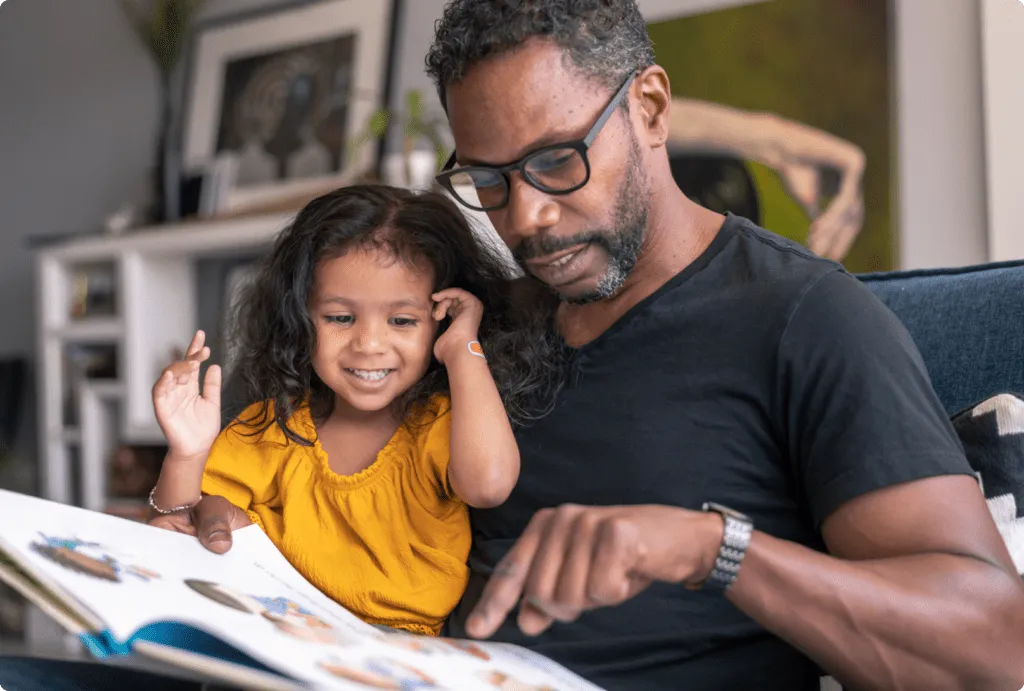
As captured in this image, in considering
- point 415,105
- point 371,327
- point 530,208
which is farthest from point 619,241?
point 415,105

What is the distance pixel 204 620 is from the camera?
2.44 feet

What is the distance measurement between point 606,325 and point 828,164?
70.2 inches

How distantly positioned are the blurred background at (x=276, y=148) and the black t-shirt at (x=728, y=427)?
0.85 meters

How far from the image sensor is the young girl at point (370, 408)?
124cm

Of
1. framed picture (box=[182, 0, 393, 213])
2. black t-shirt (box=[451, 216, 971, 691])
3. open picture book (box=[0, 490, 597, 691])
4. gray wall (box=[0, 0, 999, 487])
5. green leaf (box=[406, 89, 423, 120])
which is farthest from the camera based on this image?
gray wall (box=[0, 0, 999, 487])

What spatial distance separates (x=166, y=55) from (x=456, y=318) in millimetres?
3264

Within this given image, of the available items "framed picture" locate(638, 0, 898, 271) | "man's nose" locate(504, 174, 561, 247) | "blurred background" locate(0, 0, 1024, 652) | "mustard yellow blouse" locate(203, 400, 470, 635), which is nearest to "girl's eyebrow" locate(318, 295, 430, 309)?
"mustard yellow blouse" locate(203, 400, 470, 635)

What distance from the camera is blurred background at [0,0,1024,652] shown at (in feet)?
8.63

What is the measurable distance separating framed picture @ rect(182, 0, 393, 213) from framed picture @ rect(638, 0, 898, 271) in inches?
47.9

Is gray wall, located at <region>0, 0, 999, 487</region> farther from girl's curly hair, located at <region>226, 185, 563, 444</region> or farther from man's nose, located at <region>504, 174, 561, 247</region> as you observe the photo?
man's nose, located at <region>504, 174, 561, 247</region>

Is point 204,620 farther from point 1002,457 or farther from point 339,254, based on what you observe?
point 1002,457

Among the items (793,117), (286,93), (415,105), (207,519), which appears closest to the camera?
(207,519)

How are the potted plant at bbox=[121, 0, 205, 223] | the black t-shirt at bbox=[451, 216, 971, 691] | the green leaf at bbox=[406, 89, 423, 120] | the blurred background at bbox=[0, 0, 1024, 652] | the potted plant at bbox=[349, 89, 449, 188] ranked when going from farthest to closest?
1. the potted plant at bbox=[121, 0, 205, 223]
2. the green leaf at bbox=[406, 89, 423, 120]
3. the potted plant at bbox=[349, 89, 449, 188]
4. the blurred background at bbox=[0, 0, 1024, 652]
5. the black t-shirt at bbox=[451, 216, 971, 691]

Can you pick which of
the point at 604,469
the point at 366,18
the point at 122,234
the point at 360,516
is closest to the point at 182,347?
the point at 122,234
